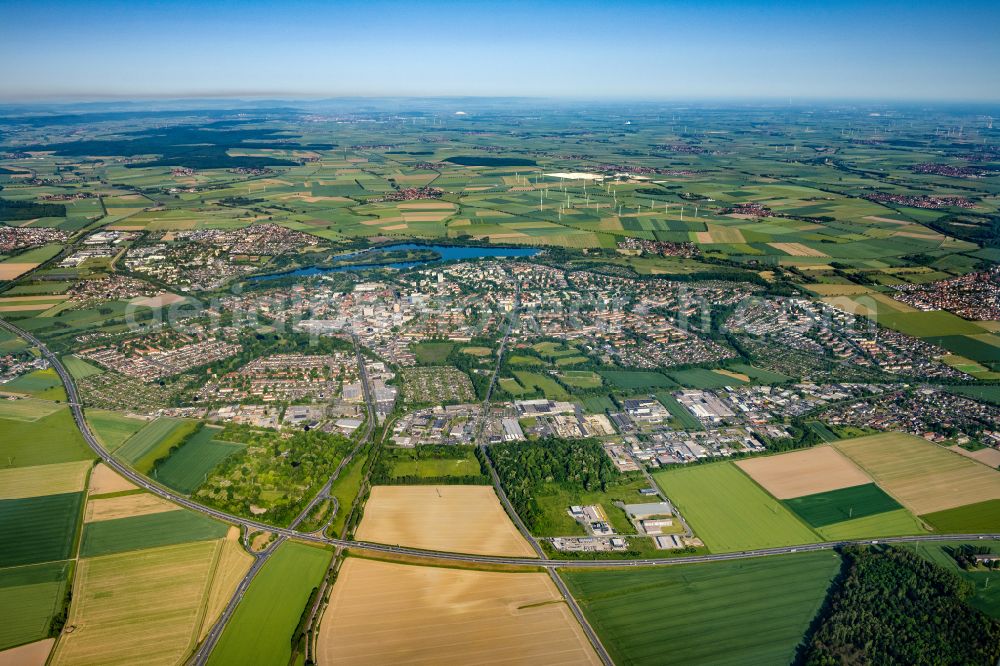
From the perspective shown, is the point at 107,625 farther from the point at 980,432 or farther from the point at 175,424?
the point at 980,432

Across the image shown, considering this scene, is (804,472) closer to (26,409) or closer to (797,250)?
(26,409)

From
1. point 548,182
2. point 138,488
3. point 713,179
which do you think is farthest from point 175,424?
point 713,179

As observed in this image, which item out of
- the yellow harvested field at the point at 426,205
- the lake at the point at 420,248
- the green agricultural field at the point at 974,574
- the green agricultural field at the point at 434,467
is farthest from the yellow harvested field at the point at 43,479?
the yellow harvested field at the point at 426,205

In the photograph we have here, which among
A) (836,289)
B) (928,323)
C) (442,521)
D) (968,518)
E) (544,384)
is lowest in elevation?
(442,521)

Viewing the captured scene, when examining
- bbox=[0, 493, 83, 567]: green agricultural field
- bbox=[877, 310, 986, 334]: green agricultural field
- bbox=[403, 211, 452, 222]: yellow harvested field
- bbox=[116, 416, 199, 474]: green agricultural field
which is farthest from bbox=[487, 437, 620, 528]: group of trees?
bbox=[403, 211, 452, 222]: yellow harvested field

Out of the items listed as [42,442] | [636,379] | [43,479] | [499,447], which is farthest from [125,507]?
[636,379]

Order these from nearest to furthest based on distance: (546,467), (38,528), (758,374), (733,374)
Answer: (38,528) → (546,467) → (758,374) → (733,374)
